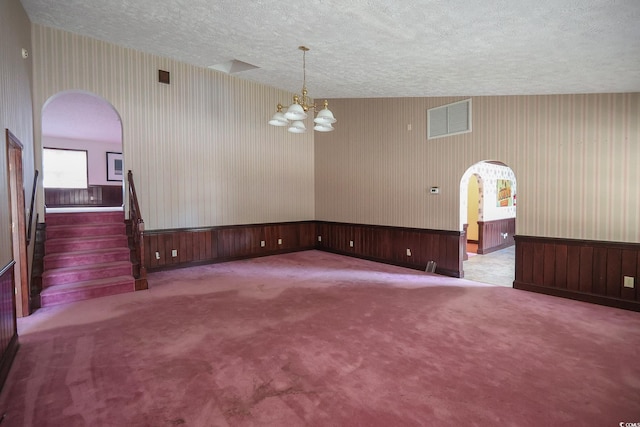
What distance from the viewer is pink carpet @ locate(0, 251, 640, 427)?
221cm

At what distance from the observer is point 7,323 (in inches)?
113

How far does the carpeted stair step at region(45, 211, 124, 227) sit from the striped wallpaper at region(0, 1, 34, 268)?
0.99 metres

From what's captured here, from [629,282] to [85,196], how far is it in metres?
13.7

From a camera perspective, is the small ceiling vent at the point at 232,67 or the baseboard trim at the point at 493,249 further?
the baseboard trim at the point at 493,249

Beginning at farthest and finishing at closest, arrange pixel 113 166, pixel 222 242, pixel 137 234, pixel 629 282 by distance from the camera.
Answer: pixel 113 166 < pixel 222 242 < pixel 137 234 < pixel 629 282

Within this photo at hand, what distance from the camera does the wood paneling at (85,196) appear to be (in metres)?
10.8

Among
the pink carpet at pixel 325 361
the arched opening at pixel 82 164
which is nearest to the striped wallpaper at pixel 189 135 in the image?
the pink carpet at pixel 325 361

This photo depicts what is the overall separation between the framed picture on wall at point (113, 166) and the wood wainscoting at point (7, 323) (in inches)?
382

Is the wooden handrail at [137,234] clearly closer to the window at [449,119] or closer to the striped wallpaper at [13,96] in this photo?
the striped wallpaper at [13,96]

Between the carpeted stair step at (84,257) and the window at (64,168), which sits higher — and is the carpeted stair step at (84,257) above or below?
below

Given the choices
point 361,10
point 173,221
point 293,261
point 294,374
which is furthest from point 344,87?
point 294,374

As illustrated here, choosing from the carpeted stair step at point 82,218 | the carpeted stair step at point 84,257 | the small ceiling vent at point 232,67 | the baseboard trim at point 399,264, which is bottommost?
the baseboard trim at point 399,264

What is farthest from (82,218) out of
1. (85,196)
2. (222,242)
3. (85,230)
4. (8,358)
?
(85,196)

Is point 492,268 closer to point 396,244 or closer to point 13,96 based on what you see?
point 396,244
